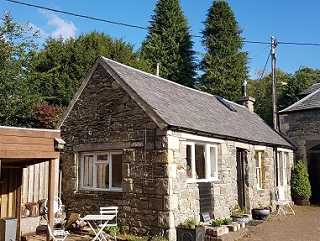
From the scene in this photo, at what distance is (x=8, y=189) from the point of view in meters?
8.77

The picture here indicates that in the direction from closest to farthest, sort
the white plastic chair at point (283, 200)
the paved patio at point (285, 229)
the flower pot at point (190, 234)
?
the flower pot at point (190, 234)
the paved patio at point (285, 229)
the white plastic chair at point (283, 200)

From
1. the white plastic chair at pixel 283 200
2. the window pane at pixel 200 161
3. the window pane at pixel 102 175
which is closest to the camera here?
the window pane at pixel 102 175

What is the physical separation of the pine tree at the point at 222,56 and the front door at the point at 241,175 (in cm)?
2021

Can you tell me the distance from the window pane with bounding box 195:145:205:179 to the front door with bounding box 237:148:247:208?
277 cm

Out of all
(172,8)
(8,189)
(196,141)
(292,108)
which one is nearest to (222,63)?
(172,8)

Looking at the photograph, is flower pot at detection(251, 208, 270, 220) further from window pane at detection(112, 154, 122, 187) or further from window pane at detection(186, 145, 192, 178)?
window pane at detection(112, 154, 122, 187)

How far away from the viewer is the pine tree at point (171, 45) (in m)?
35.8

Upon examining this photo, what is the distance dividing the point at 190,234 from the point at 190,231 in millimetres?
71

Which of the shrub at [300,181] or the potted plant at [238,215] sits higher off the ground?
the shrub at [300,181]

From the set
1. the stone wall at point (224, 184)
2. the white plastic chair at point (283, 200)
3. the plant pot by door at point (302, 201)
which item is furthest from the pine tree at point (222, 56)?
the stone wall at point (224, 184)

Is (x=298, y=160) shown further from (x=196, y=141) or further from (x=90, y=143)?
(x=90, y=143)

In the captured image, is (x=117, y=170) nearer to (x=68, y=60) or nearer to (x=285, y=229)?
(x=285, y=229)

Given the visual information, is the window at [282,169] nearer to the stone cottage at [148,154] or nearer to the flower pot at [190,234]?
the stone cottage at [148,154]

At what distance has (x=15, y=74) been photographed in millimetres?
19297
